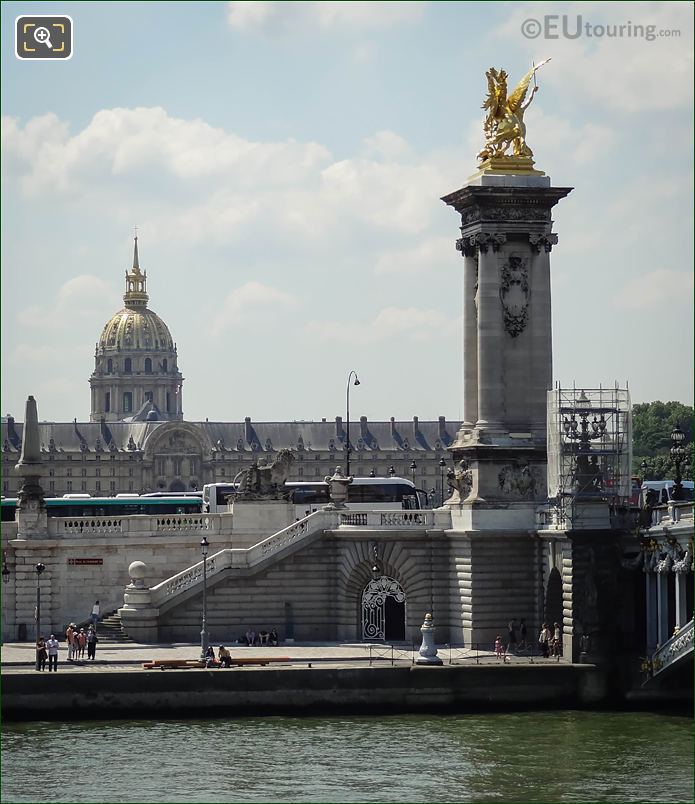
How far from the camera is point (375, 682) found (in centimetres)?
6097

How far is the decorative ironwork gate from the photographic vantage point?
70688mm

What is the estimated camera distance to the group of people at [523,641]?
64.4 m

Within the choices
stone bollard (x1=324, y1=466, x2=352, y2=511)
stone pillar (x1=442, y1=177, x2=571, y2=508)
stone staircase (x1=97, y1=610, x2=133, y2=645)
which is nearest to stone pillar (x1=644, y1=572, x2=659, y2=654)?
stone pillar (x1=442, y1=177, x2=571, y2=508)

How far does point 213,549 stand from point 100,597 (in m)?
4.17

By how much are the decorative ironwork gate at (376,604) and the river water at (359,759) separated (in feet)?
34.2

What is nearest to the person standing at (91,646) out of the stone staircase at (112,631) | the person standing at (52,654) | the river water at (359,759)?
the person standing at (52,654)

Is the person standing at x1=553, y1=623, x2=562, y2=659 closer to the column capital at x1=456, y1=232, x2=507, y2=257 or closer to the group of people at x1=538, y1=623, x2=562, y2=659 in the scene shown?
the group of people at x1=538, y1=623, x2=562, y2=659

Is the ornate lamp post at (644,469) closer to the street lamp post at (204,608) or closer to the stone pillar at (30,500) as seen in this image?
the stone pillar at (30,500)

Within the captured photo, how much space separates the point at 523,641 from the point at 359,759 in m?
14.1

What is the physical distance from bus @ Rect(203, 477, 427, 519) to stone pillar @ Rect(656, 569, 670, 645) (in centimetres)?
1900

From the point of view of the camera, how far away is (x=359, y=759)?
53.7 m

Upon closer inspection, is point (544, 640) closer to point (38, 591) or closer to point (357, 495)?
point (38, 591)

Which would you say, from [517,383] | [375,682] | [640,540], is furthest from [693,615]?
[517,383]

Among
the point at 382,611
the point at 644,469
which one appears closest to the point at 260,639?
the point at 382,611
